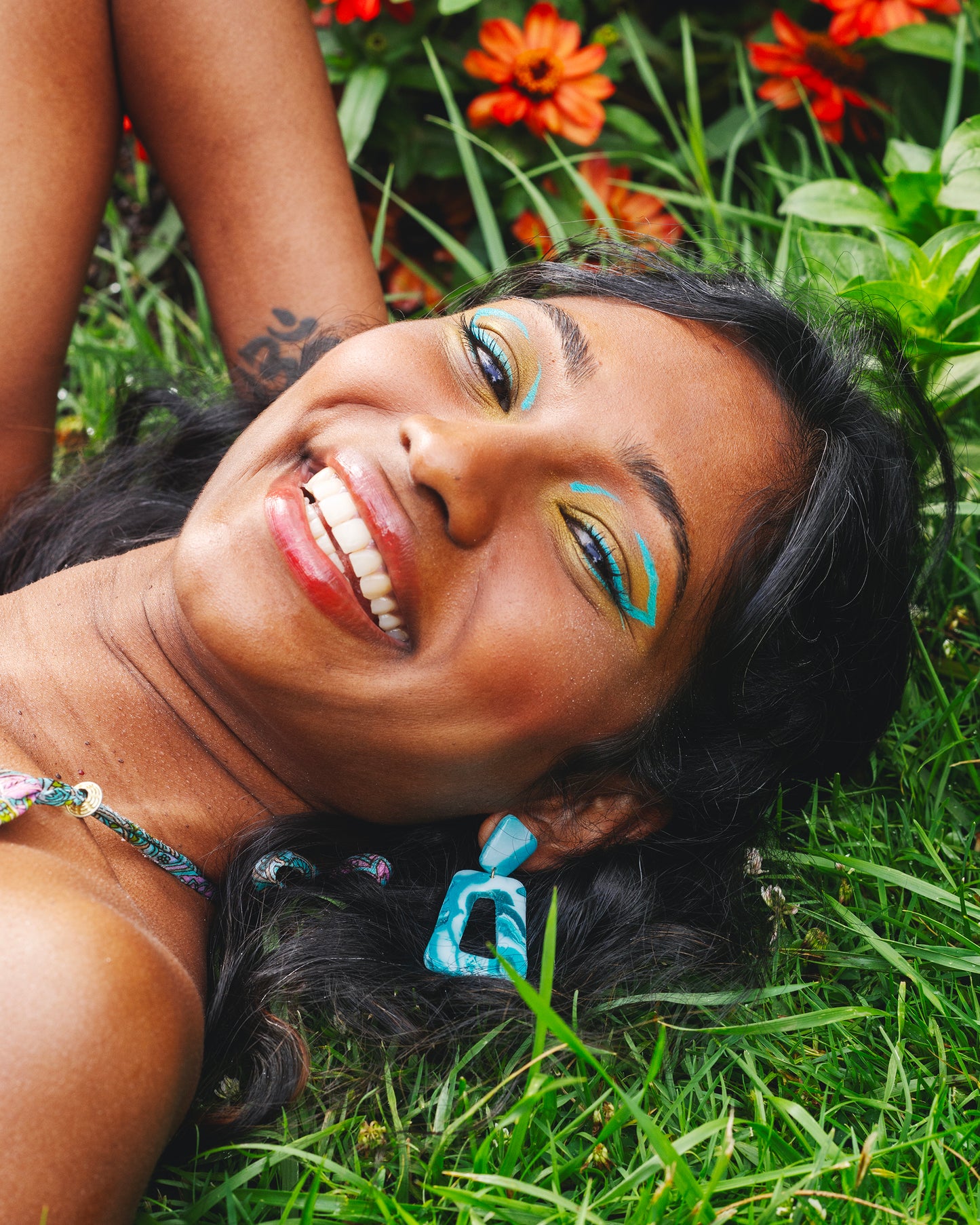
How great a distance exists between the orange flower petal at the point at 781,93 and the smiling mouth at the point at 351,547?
2.31m

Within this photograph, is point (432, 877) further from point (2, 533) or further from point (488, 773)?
point (2, 533)

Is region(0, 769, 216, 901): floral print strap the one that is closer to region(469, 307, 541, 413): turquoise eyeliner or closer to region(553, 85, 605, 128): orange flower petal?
region(469, 307, 541, 413): turquoise eyeliner

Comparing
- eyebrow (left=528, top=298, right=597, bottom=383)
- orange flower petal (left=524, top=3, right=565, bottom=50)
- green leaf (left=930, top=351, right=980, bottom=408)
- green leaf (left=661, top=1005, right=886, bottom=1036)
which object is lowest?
green leaf (left=661, top=1005, right=886, bottom=1036)

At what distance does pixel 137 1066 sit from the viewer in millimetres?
1397

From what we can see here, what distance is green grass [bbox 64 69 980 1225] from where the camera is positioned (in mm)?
1554

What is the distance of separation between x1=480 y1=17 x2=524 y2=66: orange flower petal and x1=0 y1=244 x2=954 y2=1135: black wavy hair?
0.90m

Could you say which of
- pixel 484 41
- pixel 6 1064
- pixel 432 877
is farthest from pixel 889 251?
pixel 6 1064

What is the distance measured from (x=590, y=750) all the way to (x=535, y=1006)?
617 mm

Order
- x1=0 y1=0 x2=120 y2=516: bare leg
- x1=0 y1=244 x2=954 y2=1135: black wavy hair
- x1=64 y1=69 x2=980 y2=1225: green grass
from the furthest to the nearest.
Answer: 1. x1=0 y1=0 x2=120 y2=516: bare leg
2. x1=0 y1=244 x2=954 y2=1135: black wavy hair
3. x1=64 y1=69 x2=980 y2=1225: green grass

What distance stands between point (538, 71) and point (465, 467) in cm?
179

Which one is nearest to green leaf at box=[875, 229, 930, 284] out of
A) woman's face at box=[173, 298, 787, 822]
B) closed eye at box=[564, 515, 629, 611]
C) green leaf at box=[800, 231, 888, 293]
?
green leaf at box=[800, 231, 888, 293]

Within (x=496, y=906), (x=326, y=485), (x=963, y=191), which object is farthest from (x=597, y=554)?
(x=963, y=191)

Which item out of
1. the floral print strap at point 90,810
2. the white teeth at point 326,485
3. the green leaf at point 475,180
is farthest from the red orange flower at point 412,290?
the floral print strap at point 90,810

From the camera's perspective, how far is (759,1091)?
1760 millimetres
